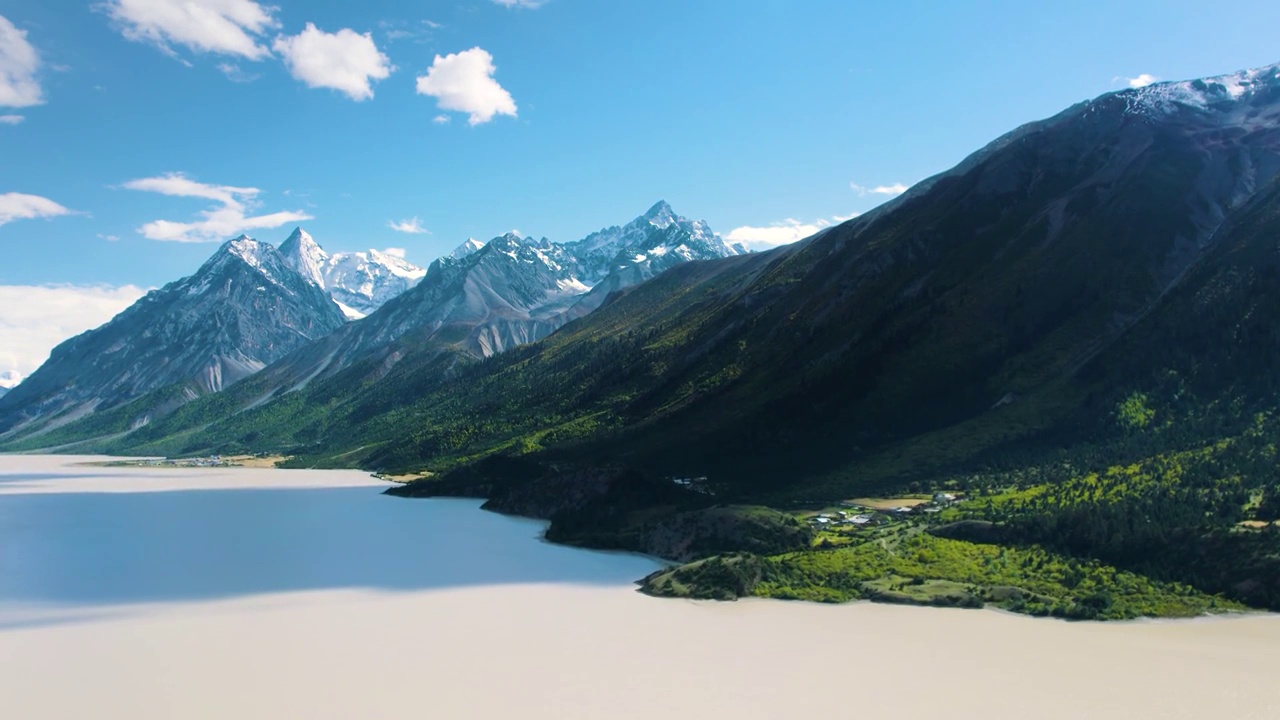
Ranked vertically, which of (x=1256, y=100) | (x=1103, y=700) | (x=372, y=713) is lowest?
(x=1103, y=700)

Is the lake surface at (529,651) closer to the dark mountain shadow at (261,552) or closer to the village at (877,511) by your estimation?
the dark mountain shadow at (261,552)

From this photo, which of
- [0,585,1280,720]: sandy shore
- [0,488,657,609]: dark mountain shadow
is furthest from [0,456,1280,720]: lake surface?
[0,488,657,609]: dark mountain shadow

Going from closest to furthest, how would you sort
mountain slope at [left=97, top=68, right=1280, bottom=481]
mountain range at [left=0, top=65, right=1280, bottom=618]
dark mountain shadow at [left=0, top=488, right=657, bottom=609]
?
mountain range at [left=0, top=65, right=1280, bottom=618]
dark mountain shadow at [left=0, top=488, right=657, bottom=609]
mountain slope at [left=97, top=68, right=1280, bottom=481]

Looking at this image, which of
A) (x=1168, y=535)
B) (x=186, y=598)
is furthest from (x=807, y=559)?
(x=186, y=598)

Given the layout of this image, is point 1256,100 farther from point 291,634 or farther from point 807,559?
point 291,634

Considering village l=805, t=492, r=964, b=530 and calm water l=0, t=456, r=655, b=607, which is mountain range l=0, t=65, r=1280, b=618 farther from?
calm water l=0, t=456, r=655, b=607
